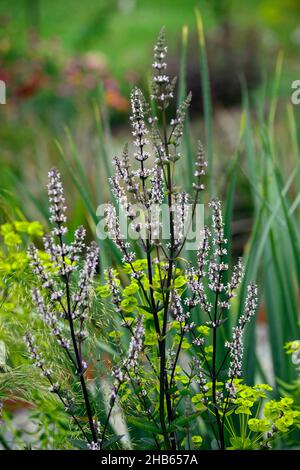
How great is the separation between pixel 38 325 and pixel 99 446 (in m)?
0.49

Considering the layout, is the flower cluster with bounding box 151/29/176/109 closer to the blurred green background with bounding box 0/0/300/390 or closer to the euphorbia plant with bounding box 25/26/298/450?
the euphorbia plant with bounding box 25/26/298/450

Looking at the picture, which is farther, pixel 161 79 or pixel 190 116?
pixel 190 116

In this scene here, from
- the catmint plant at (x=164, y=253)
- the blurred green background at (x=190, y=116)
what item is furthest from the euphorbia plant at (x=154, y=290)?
the blurred green background at (x=190, y=116)

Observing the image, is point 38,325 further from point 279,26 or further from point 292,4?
point 279,26

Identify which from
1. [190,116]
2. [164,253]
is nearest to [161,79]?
[164,253]

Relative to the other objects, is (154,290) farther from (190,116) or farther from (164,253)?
(190,116)

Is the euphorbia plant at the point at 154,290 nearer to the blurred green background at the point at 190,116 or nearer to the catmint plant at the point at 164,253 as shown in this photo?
the catmint plant at the point at 164,253

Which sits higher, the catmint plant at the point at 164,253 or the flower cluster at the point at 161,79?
the flower cluster at the point at 161,79

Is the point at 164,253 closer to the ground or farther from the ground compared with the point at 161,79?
closer to the ground

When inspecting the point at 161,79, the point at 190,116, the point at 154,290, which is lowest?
the point at 154,290

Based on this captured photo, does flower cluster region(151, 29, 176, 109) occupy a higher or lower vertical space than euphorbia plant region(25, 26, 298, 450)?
higher

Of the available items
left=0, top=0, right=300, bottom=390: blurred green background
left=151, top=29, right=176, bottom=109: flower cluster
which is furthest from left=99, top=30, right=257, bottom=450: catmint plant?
left=0, top=0, right=300, bottom=390: blurred green background
